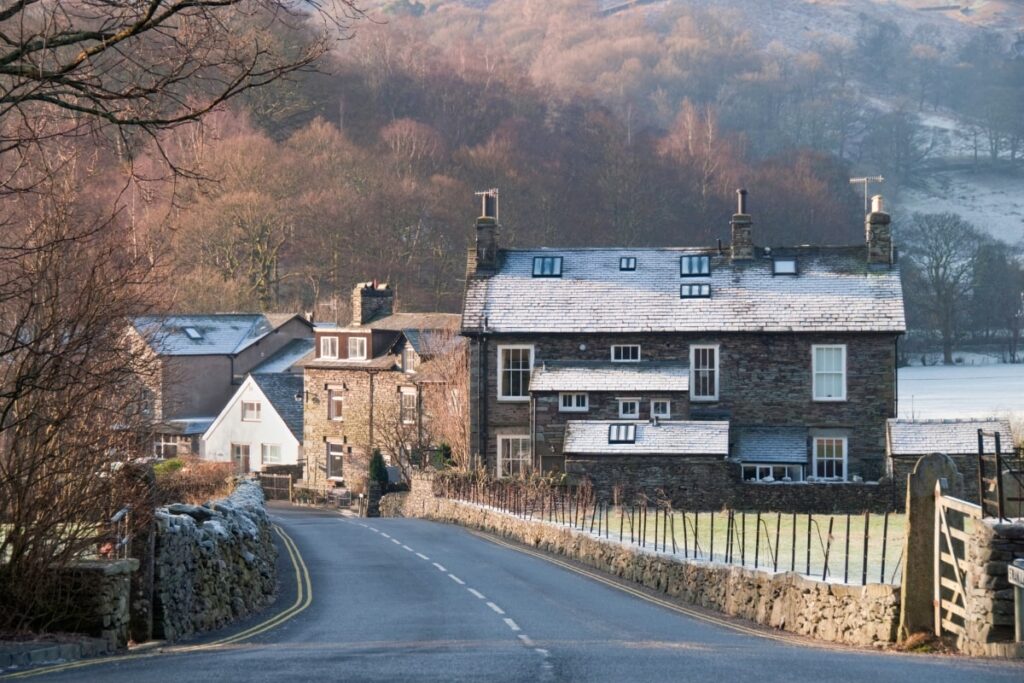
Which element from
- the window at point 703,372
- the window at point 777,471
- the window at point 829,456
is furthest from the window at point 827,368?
the window at point 703,372

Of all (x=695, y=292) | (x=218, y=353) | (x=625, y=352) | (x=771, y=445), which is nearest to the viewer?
(x=771, y=445)

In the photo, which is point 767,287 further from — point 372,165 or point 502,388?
point 372,165

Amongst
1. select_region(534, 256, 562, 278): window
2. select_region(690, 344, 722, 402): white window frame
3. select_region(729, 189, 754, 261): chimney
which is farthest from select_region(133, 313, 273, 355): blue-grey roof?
select_region(690, 344, 722, 402): white window frame

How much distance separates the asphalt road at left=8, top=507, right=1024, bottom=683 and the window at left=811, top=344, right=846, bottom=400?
56.3 feet

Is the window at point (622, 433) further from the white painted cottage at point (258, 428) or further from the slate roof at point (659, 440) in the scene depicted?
the white painted cottage at point (258, 428)

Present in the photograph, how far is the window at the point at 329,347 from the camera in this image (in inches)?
2613

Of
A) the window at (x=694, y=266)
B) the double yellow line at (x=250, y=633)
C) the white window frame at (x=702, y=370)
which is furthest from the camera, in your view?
the window at (x=694, y=266)

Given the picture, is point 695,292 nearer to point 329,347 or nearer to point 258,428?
point 329,347

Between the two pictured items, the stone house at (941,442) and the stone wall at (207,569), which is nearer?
the stone wall at (207,569)

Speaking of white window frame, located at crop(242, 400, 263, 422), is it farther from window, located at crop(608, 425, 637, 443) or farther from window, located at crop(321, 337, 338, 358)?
window, located at crop(608, 425, 637, 443)

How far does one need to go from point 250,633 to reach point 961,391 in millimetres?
63407

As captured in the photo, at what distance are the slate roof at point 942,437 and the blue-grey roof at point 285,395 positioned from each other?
30.5m

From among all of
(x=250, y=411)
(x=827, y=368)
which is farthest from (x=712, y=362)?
(x=250, y=411)

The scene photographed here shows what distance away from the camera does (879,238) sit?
51219mm
